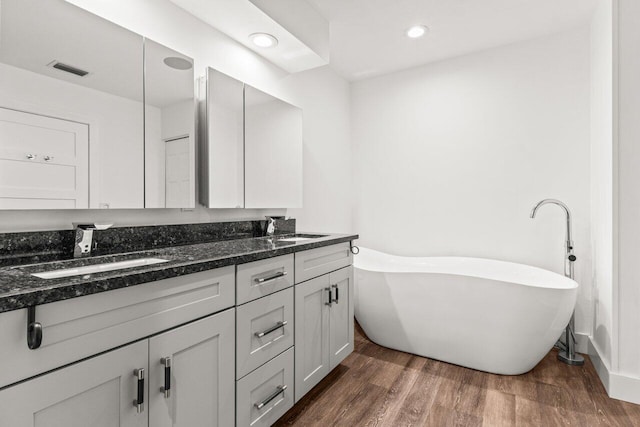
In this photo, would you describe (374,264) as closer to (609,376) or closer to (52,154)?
(609,376)

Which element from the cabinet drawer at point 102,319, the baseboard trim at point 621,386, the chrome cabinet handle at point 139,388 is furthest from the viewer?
the baseboard trim at point 621,386

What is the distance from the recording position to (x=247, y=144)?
2.18 meters

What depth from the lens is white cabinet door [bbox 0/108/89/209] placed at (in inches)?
46.3

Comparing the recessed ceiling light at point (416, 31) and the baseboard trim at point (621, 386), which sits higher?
the recessed ceiling light at point (416, 31)

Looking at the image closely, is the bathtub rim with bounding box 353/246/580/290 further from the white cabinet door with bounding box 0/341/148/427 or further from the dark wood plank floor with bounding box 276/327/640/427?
the white cabinet door with bounding box 0/341/148/427

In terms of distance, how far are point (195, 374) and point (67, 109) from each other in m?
1.17

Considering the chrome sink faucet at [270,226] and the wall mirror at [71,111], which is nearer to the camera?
the wall mirror at [71,111]

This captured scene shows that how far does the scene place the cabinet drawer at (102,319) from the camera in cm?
76

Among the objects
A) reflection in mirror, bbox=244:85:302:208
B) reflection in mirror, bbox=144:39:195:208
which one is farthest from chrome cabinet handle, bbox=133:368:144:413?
reflection in mirror, bbox=244:85:302:208

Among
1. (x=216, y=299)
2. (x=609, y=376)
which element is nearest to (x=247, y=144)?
(x=216, y=299)

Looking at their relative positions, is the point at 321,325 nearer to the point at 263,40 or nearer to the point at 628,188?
the point at 263,40

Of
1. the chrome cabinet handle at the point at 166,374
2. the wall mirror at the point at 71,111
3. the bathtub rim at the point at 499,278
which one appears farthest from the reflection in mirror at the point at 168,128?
the bathtub rim at the point at 499,278

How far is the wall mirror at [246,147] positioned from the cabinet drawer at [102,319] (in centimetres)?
83

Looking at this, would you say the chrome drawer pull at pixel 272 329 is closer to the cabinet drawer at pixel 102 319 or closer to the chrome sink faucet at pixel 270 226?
the cabinet drawer at pixel 102 319
